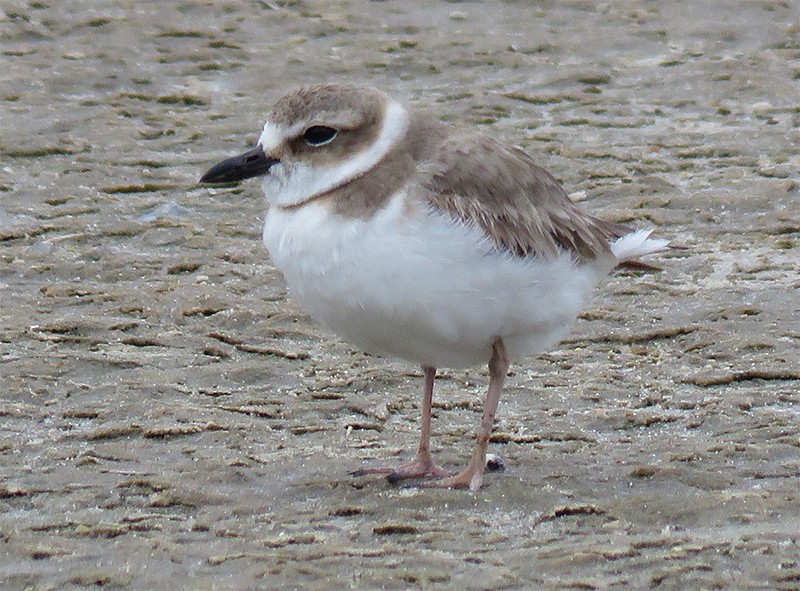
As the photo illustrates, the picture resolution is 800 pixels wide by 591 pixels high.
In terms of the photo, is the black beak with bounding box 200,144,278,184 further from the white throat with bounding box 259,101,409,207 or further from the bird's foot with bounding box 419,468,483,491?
the bird's foot with bounding box 419,468,483,491

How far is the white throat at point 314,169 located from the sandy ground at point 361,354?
98cm

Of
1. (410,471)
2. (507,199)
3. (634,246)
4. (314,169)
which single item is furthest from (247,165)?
(634,246)

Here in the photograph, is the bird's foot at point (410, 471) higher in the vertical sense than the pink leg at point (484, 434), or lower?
lower

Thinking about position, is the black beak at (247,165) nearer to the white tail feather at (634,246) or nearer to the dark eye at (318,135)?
the dark eye at (318,135)

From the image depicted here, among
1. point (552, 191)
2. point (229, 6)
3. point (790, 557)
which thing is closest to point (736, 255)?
point (552, 191)

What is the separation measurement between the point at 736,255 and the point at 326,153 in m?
3.20

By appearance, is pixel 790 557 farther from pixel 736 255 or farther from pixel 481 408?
pixel 736 255

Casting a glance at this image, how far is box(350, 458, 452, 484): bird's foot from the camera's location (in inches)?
203

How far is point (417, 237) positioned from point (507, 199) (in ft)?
2.04

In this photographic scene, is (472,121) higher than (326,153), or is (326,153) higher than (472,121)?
(326,153)

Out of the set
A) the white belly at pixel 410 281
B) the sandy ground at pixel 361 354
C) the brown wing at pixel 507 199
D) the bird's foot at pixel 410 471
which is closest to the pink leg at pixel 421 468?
the bird's foot at pixel 410 471

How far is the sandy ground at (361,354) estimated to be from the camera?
443 cm

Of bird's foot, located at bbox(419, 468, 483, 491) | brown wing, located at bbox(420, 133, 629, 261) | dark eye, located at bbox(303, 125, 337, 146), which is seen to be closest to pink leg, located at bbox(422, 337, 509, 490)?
bird's foot, located at bbox(419, 468, 483, 491)

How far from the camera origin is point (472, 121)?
31.4 ft
